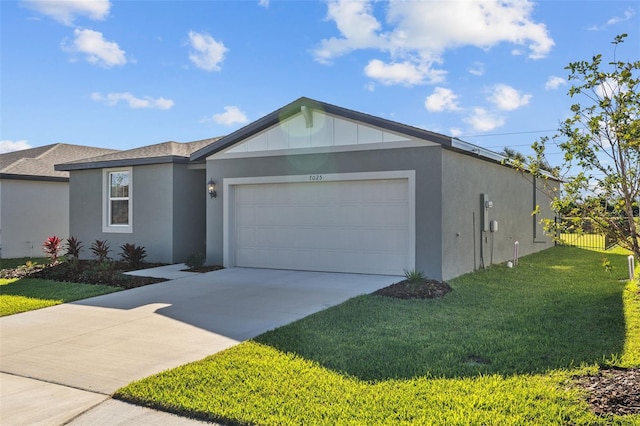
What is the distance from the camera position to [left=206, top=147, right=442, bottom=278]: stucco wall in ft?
32.8

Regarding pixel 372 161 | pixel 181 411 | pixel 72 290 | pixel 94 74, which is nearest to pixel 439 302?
pixel 372 161

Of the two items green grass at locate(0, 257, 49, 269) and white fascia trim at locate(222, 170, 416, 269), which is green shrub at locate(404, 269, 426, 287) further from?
green grass at locate(0, 257, 49, 269)

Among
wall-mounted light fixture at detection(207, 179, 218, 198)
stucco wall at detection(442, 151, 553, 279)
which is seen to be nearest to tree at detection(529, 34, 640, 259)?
stucco wall at detection(442, 151, 553, 279)

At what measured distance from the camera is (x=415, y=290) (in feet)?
28.9

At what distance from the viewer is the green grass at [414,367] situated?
3.76m

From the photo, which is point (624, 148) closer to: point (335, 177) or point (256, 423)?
point (256, 423)

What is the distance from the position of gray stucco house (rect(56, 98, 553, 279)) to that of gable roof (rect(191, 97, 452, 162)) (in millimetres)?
25

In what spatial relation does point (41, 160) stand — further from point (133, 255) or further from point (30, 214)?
point (133, 255)

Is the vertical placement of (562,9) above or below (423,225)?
above

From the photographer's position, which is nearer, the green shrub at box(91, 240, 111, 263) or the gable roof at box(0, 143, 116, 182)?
the green shrub at box(91, 240, 111, 263)

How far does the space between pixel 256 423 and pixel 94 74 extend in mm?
13645

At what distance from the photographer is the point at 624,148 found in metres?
4.96

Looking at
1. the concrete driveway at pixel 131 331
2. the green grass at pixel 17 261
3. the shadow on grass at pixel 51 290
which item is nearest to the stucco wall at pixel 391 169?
the concrete driveway at pixel 131 331

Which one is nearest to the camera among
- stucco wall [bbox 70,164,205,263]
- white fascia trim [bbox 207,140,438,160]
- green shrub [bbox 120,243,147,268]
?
white fascia trim [bbox 207,140,438,160]
